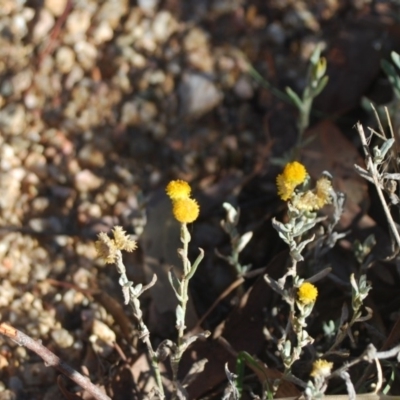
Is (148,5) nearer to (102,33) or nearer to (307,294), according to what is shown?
(102,33)

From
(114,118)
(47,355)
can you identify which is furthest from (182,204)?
(114,118)

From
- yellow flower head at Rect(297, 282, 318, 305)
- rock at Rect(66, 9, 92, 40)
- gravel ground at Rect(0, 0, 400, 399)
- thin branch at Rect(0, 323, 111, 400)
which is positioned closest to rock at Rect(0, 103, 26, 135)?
gravel ground at Rect(0, 0, 400, 399)

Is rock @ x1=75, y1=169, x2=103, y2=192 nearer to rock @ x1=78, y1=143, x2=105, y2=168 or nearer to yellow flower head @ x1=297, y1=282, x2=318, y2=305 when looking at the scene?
rock @ x1=78, y1=143, x2=105, y2=168

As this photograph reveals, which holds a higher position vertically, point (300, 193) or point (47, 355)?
point (300, 193)

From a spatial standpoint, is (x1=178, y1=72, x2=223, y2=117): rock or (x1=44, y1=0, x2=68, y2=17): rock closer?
(x1=178, y1=72, x2=223, y2=117): rock

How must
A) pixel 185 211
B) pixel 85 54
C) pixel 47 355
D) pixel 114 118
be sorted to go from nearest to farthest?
pixel 185 211, pixel 47 355, pixel 114 118, pixel 85 54
